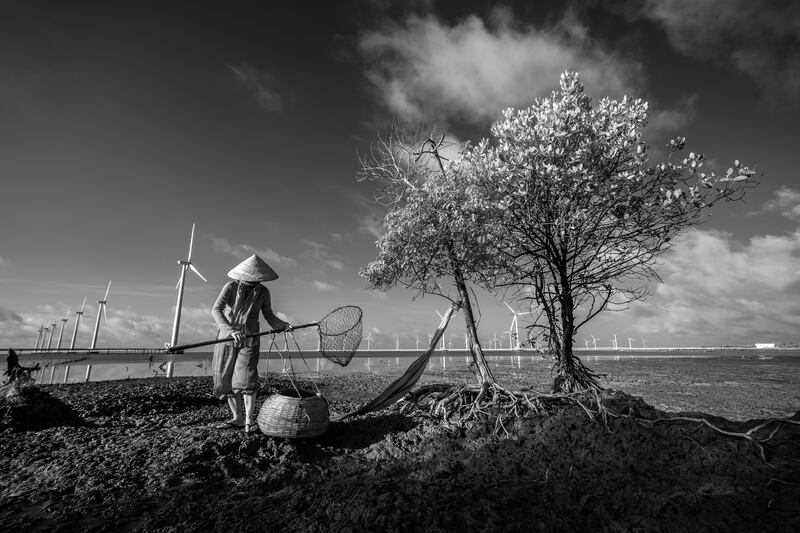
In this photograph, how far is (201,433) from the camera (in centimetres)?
696

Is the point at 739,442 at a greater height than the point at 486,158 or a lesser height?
lesser

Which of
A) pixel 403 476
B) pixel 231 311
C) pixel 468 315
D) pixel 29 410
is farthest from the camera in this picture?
pixel 468 315

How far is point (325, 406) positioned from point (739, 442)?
22.3ft

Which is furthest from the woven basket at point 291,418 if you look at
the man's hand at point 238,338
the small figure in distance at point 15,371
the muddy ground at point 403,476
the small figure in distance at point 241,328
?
the small figure in distance at point 15,371

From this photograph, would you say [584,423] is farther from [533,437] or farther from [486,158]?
[486,158]

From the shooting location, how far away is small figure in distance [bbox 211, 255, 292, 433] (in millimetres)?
7484

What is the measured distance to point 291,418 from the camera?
6.50 meters

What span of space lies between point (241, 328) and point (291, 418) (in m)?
2.09

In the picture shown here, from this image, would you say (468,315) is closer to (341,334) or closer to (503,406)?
(503,406)

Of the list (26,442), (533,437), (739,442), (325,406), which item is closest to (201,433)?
(325,406)

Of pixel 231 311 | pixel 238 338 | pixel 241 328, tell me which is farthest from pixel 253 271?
pixel 238 338

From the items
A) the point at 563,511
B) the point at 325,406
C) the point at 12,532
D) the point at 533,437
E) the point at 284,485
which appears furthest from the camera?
the point at 325,406

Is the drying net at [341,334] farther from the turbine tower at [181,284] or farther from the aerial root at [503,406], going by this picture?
the turbine tower at [181,284]

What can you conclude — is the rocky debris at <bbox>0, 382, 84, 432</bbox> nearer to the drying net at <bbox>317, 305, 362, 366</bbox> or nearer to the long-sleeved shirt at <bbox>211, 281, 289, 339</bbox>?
the long-sleeved shirt at <bbox>211, 281, 289, 339</bbox>
